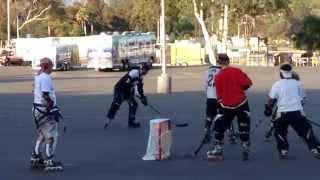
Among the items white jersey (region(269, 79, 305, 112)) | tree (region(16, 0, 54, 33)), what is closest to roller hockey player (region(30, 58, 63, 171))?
white jersey (region(269, 79, 305, 112))

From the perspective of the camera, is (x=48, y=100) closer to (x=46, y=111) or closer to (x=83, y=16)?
(x=46, y=111)

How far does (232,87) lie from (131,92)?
7.08 metres

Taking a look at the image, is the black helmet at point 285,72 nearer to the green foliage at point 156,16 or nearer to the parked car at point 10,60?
the green foliage at point 156,16

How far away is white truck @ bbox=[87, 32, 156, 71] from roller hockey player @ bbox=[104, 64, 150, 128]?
4653 cm

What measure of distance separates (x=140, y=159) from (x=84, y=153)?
55.4 inches

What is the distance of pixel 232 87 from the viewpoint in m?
13.9

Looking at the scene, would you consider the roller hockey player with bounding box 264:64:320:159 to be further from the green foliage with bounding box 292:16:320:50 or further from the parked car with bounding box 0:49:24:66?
the green foliage with bounding box 292:16:320:50

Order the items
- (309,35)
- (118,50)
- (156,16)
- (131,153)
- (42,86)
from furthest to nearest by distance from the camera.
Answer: (309,35)
(156,16)
(118,50)
(131,153)
(42,86)

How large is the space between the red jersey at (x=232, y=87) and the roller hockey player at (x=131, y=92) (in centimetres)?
658

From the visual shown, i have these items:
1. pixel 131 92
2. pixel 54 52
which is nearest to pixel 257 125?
pixel 131 92

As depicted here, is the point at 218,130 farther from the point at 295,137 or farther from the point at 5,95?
the point at 5,95

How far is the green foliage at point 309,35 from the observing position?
89.9 meters

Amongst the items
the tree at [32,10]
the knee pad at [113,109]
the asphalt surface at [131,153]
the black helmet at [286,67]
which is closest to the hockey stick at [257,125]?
the asphalt surface at [131,153]

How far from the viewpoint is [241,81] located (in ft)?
45.5
